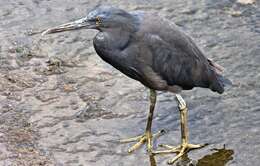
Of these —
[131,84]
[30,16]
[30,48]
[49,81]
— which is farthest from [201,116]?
[30,16]

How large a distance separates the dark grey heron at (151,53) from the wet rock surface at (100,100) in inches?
11.5

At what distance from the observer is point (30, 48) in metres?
7.74

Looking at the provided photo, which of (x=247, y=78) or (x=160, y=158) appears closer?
(x=160, y=158)

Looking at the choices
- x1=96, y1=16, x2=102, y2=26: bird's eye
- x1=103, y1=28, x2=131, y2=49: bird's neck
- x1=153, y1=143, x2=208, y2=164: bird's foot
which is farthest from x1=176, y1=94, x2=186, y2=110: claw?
x1=96, y1=16, x2=102, y2=26: bird's eye

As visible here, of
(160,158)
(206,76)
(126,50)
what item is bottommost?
(160,158)

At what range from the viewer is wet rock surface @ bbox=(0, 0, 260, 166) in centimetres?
599

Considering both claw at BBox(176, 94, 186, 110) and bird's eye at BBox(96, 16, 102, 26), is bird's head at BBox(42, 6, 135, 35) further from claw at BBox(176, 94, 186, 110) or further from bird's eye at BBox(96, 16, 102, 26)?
claw at BBox(176, 94, 186, 110)

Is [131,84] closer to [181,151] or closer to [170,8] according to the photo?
[181,151]

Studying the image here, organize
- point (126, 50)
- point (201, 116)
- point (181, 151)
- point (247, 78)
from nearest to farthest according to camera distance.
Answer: point (126, 50) < point (181, 151) < point (201, 116) < point (247, 78)

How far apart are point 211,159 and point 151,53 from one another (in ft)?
3.63

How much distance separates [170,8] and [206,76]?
2648mm

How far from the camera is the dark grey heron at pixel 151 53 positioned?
5.59m

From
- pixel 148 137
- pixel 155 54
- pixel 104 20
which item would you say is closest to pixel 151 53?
pixel 155 54

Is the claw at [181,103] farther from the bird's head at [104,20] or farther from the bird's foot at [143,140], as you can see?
the bird's head at [104,20]
